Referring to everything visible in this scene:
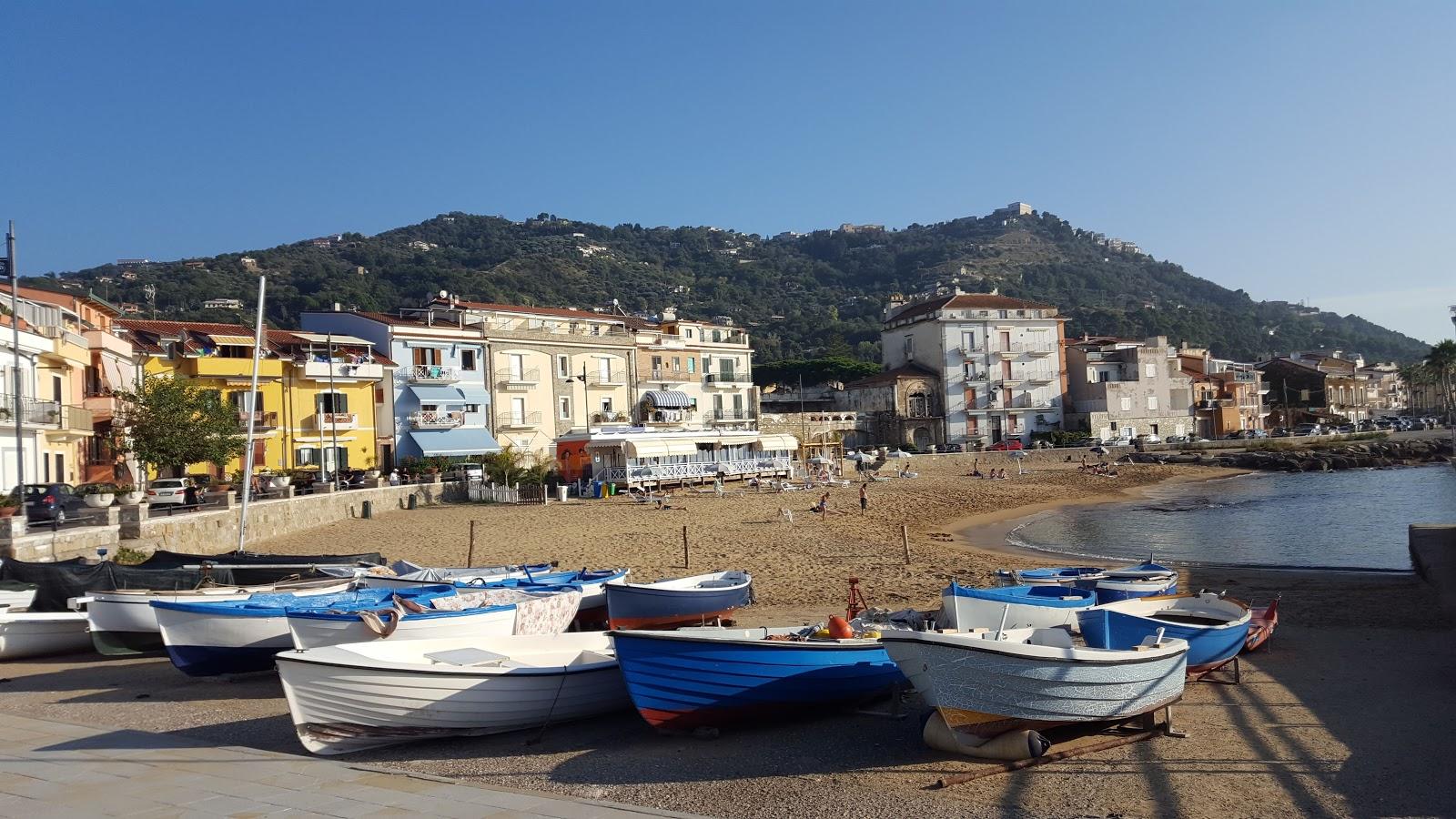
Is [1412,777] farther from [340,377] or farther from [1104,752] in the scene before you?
[340,377]

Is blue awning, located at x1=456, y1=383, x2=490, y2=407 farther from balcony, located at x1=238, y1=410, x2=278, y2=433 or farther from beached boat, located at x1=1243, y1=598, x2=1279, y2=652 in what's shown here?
beached boat, located at x1=1243, y1=598, x2=1279, y2=652

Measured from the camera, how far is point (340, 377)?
43438mm

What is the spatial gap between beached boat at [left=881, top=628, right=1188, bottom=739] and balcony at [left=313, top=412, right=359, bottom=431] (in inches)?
1505

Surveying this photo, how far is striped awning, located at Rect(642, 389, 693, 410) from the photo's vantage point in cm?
5400

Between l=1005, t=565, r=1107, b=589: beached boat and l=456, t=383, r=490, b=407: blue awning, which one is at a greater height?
l=456, t=383, r=490, b=407: blue awning

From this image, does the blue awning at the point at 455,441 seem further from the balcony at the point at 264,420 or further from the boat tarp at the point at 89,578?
the boat tarp at the point at 89,578

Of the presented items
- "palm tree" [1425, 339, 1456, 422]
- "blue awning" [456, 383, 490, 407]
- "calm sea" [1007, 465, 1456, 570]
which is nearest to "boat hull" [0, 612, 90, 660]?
"calm sea" [1007, 465, 1456, 570]

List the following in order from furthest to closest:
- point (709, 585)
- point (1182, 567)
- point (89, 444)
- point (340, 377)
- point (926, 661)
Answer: point (340, 377) → point (89, 444) → point (1182, 567) → point (709, 585) → point (926, 661)

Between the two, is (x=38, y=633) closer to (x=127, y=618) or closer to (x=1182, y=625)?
(x=127, y=618)

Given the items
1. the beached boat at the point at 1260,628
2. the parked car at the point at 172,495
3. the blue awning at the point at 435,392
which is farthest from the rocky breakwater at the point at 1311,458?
the parked car at the point at 172,495

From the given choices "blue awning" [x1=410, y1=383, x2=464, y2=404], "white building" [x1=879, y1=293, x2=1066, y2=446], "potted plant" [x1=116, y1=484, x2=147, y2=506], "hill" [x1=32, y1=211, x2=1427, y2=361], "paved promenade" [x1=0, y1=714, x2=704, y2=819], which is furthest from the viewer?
"hill" [x1=32, y1=211, x2=1427, y2=361]

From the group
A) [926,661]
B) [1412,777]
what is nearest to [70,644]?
[926,661]

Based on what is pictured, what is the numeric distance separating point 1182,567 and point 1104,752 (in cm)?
1556

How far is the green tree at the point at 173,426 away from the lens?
31.9 m
